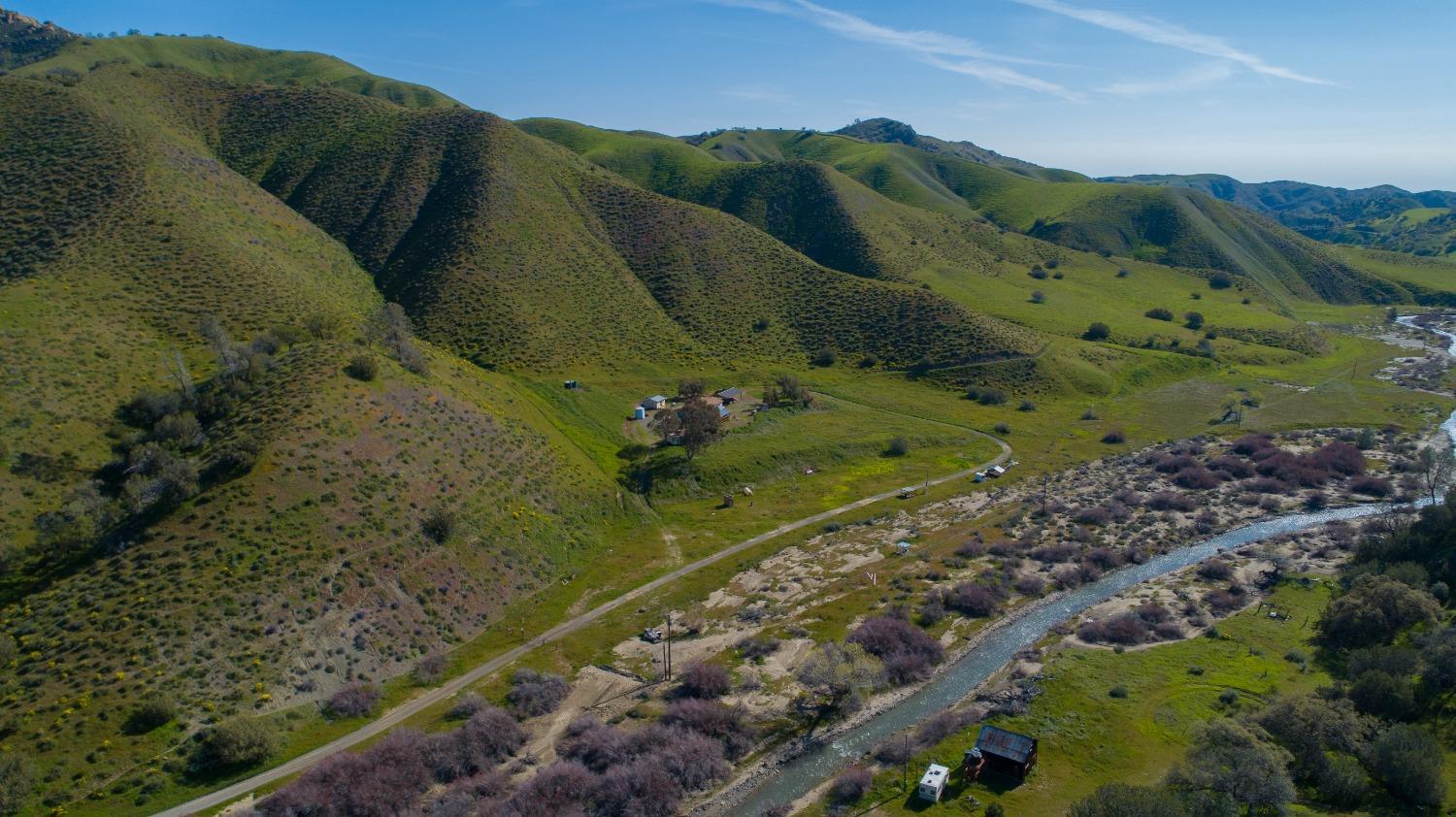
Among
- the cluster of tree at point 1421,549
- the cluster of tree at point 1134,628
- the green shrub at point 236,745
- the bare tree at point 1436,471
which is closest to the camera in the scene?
the green shrub at point 236,745

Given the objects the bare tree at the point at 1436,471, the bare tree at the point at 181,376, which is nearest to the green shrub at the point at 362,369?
the bare tree at the point at 181,376

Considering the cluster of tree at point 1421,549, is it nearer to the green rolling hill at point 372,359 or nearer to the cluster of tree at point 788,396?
the green rolling hill at point 372,359

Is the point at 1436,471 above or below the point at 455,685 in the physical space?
above

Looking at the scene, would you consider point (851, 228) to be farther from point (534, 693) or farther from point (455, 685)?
point (455, 685)

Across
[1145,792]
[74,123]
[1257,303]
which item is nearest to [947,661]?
[1145,792]

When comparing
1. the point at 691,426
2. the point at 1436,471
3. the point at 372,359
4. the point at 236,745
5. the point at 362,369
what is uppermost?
the point at 372,359

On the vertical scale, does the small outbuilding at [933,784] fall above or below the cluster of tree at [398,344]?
below

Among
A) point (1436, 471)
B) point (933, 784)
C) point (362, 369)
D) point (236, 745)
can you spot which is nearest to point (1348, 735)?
point (933, 784)
